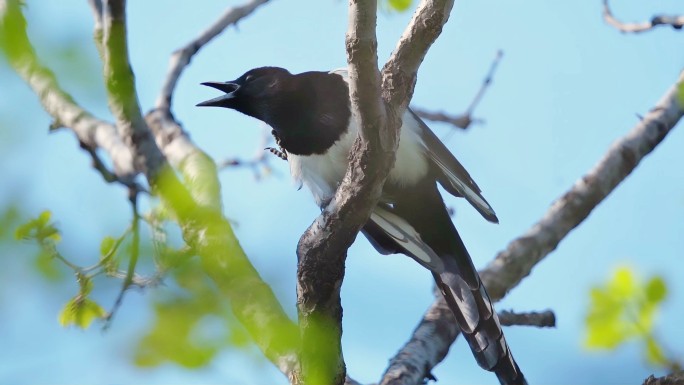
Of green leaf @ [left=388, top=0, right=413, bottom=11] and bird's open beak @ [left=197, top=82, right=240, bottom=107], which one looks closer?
green leaf @ [left=388, top=0, right=413, bottom=11]

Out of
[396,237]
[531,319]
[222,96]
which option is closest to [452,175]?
[396,237]

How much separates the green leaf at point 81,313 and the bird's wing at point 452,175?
7.08 feet

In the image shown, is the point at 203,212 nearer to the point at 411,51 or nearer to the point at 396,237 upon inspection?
the point at 396,237

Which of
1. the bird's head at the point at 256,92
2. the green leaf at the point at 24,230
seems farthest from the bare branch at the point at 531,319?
the green leaf at the point at 24,230

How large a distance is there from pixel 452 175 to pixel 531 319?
1072mm

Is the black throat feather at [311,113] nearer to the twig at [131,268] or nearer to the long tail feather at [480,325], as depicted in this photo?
the long tail feather at [480,325]

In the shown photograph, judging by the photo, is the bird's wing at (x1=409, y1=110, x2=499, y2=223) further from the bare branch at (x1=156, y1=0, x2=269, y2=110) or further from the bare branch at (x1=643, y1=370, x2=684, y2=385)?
the bare branch at (x1=156, y1=0, x2=269, y2=110)

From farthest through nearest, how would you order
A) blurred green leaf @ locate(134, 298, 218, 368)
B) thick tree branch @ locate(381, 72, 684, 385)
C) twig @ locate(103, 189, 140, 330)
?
thick tree branch @ locate(381, 72, 684, 385) → twig @ locate(103, 189, 140, 330) → blurred green leaf @ locate(134, 298, 218, 368)

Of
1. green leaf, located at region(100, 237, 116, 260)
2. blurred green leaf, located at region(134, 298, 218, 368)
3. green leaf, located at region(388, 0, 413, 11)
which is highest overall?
green leaf, located at region(388, 0, 413, 11)

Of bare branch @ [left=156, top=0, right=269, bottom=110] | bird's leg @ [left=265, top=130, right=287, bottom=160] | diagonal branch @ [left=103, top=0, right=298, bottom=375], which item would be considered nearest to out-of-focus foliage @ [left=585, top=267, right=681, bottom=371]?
diagonal branch @ [left=103, top=0, right=298, bottom=375]

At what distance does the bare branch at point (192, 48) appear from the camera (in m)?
6.89

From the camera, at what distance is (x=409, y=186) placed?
552 cm

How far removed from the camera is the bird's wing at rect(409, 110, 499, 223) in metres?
5.40

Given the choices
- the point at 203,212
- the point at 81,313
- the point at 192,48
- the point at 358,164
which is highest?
the point at 192,48
